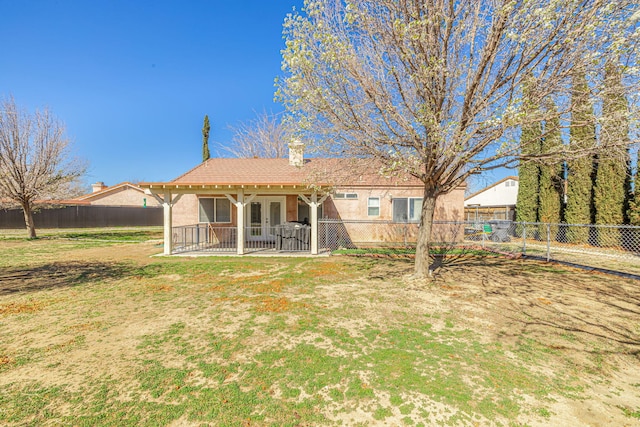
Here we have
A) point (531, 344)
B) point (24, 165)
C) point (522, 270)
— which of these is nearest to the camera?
point (531, 344)

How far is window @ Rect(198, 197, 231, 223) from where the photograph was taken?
45.2 feet

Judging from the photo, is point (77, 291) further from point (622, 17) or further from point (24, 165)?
point (24, 165)

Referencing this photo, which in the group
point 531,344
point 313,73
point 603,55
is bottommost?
point 531,344

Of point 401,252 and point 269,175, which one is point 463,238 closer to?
point 401,252

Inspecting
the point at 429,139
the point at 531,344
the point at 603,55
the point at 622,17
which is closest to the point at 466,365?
the point at 531,344

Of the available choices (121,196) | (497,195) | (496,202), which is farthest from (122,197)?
(497,195)

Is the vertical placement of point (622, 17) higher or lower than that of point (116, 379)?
higher

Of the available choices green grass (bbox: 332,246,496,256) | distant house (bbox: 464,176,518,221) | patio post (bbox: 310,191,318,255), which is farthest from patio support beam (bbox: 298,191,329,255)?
distant house (bbox: 464,176,518,221)

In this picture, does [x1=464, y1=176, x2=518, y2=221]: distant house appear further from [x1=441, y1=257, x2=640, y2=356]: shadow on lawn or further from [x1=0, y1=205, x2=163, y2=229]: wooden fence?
[x1=0, y1=205, x2=163, y2=229]: wooden fence

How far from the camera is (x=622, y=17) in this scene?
4.70 m

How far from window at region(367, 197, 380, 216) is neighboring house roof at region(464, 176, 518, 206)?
668 inches

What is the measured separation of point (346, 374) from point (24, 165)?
2233 centimetres

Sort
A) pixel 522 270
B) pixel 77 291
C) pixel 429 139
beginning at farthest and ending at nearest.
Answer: pixel 522 270 < pixel 77 291 < pixel 429 139

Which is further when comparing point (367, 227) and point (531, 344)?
point (367, 227)
